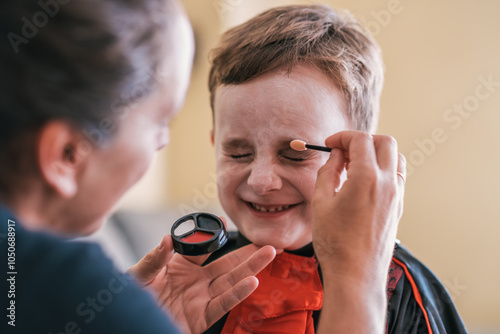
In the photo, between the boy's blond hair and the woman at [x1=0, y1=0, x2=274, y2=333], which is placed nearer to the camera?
the woman at [x1=0, y1=0, x2=274, y2=333]

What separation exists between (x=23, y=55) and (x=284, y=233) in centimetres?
58

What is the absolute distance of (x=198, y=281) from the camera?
936 mm

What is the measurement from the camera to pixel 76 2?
1.59 ft

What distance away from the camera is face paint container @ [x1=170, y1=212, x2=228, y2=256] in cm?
81

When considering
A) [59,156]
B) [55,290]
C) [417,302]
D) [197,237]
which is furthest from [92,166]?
[417,302]

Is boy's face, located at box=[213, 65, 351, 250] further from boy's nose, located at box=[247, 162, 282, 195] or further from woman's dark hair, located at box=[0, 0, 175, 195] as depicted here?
woman's dark hair, located at box=[0, 0, 175, 195]

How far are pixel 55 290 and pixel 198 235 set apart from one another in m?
0.41

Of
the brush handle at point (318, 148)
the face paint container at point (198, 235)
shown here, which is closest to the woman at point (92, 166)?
the brush handle at point (318, 148)

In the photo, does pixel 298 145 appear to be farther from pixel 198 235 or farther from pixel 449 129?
pixel 449 129

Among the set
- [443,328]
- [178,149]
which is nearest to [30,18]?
[443,328]

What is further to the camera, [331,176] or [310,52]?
[310,52]

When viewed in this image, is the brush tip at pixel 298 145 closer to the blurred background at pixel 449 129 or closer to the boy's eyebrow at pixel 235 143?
the boy's eyebrow at pixel 235 143

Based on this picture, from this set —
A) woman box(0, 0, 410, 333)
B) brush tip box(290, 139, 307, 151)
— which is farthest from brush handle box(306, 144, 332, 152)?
woman box(0, 0, 410, 333)

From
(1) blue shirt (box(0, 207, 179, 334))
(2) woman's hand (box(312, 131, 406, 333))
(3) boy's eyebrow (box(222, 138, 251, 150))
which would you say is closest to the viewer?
(1) blue shirt (box(0, 207, 179, 334))
